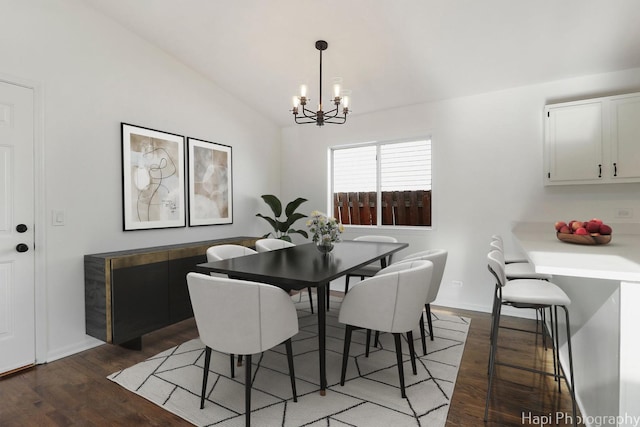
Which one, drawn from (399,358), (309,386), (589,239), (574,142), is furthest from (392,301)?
(574,142)

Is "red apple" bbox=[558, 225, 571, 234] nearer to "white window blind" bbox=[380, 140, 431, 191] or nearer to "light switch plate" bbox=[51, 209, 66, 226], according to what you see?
"white window blind" bbox=[380, 140, 431, 191]

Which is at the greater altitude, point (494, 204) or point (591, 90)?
point (591, 90)

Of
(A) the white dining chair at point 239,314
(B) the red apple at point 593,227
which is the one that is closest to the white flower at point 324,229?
(A) the white dining chair at point 239,314

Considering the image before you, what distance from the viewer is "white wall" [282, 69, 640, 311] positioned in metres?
3.19

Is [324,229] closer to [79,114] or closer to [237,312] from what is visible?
[237,312]

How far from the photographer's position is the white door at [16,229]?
7.81ft

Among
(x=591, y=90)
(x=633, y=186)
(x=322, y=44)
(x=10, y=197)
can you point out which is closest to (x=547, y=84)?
(x=591, y=90)

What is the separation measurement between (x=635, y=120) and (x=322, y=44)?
2825 mm

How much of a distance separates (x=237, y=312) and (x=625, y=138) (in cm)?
350

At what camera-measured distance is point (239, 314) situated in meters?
1.68

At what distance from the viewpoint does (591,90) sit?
3150 mm

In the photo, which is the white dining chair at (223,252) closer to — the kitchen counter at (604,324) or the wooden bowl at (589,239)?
the kitchen counter at (604,324)

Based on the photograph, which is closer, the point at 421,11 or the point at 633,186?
the point at 421,11

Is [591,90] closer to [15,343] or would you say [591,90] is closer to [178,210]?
[178,210]
